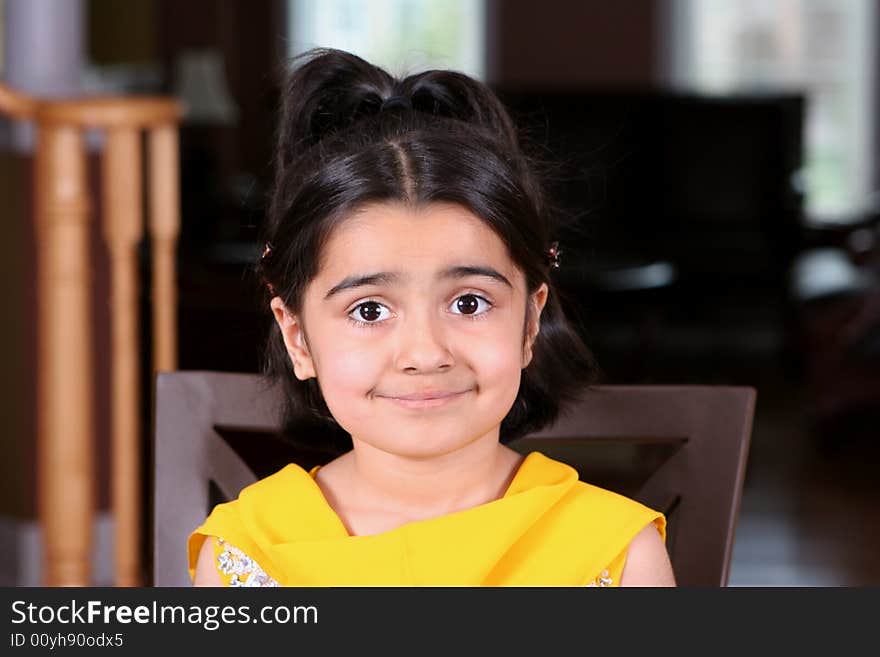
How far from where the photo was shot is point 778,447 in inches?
196

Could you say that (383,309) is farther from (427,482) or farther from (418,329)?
(427,482)

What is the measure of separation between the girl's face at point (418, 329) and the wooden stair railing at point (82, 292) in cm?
153

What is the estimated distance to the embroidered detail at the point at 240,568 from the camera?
118 centimetres

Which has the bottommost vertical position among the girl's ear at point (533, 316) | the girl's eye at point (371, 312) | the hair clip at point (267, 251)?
the girl's ear at point (533, 316)

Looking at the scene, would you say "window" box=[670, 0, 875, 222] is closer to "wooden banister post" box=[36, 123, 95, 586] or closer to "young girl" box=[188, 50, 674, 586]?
"wooden banister post" box=[36, 123, 95, 586]

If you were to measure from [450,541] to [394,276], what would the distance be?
0.65ft

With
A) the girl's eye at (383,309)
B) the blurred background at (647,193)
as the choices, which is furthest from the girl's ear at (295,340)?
the blurred background at (647,193)

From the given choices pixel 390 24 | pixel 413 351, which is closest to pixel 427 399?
pixel 413 351

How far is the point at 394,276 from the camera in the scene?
112 centimetres

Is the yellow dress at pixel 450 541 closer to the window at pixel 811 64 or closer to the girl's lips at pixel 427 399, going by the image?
the girl's lips at pixel 427 399

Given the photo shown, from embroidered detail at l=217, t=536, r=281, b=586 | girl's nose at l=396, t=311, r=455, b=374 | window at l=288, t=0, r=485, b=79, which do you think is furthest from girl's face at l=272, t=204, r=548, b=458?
window at l=288, t=0, r=485, b=79

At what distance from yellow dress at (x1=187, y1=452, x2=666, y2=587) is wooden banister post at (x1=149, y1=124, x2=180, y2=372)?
1492mm
